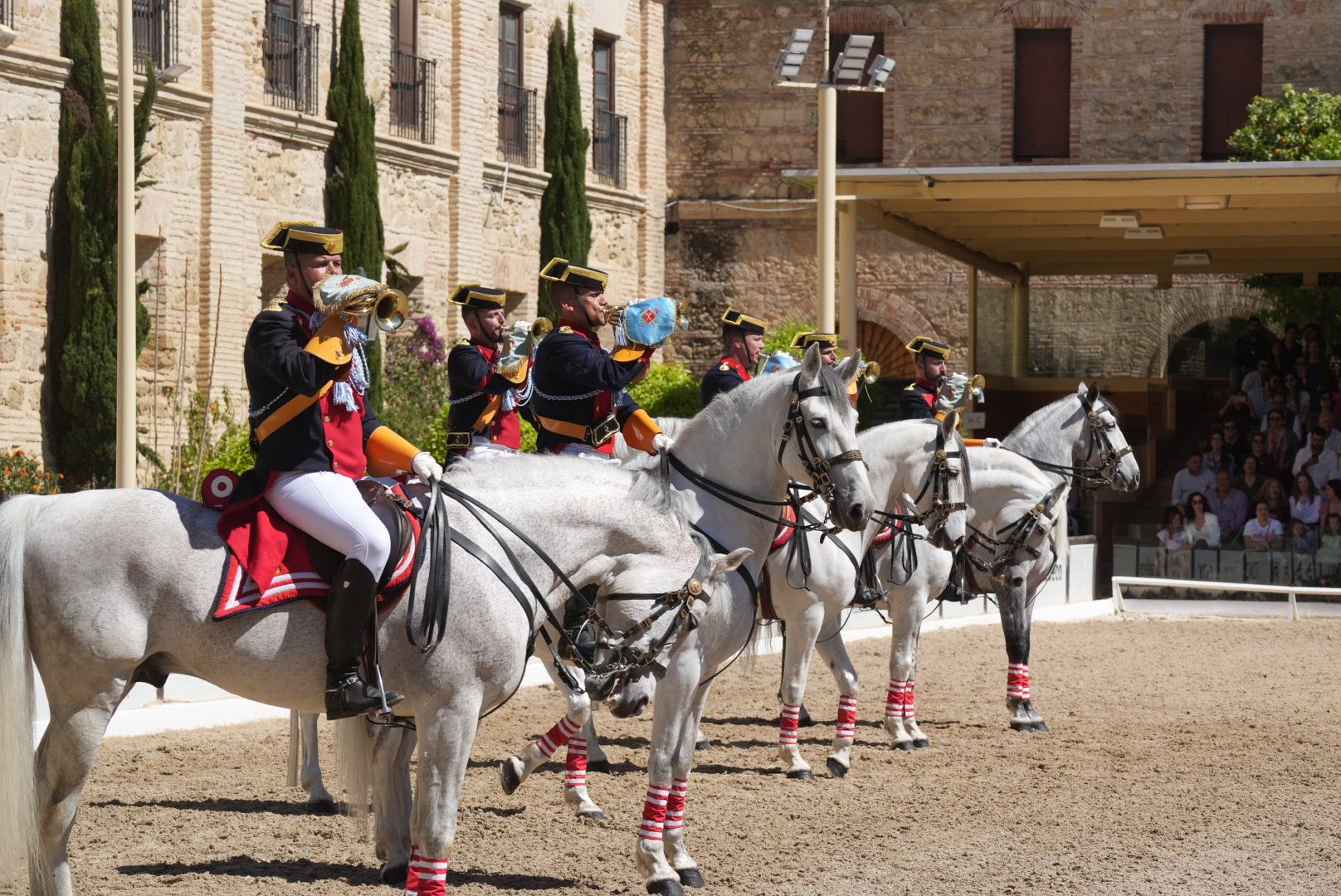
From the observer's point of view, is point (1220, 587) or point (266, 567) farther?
point (1220, 587)

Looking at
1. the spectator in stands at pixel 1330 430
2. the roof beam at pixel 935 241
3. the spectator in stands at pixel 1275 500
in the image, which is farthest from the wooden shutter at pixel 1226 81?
the spectator in stands at pixel 1275 500

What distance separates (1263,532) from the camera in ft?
73.1

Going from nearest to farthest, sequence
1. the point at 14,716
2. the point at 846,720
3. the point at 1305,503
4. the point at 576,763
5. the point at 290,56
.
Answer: the point at 14,716 → the point at 576,763 → the point at 846,720 → the point at 1305,503 → the point at 290,56

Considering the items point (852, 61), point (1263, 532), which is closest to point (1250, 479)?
point (1263, 532)

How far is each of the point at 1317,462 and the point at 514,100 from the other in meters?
15.1

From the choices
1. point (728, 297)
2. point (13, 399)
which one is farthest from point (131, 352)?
point (728, 297)

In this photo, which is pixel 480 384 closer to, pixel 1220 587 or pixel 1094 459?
pixel 1094 459

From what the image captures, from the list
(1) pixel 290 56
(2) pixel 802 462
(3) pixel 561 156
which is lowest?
(2) pixel 802 462

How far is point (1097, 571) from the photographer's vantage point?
23234 millimetres

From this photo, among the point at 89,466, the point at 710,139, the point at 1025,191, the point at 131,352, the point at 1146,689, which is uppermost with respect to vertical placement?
the point at 710,139

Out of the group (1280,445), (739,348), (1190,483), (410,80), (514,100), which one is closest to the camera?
(739,348)

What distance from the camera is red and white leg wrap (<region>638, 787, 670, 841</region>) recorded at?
25.6 feet

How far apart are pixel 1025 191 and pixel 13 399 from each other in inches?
510

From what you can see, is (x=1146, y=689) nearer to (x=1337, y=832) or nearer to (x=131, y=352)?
(x=1337, y=832)
